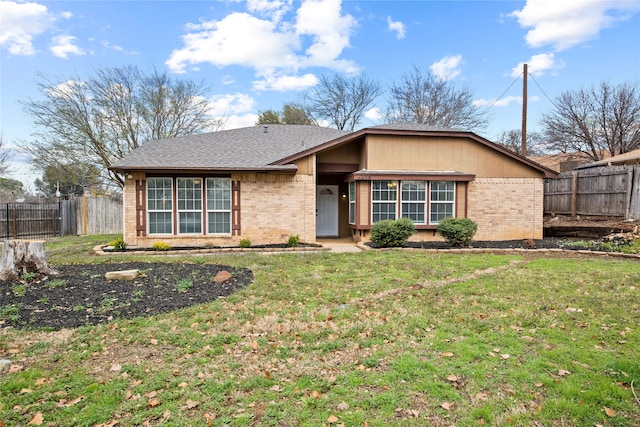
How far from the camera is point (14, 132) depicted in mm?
18234

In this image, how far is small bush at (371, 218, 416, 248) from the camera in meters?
11.3

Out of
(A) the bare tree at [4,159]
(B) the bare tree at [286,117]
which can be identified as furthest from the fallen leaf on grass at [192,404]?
(B) the bare tree at [286,117]

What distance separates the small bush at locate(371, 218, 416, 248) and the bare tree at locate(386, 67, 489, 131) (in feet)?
62.5

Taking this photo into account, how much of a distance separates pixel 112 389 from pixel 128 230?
9.65m

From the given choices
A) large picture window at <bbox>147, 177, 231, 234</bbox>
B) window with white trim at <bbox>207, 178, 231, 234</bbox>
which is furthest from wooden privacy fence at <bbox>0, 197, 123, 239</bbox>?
window with white trim at <bbox>207, 178, 231, 234</bbox>

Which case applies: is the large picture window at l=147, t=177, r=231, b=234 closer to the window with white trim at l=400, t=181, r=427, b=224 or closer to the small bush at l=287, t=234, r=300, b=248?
the small bush at l=287, t=234, r=300, b=248

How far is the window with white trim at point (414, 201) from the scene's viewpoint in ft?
42.3

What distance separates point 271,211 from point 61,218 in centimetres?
1098

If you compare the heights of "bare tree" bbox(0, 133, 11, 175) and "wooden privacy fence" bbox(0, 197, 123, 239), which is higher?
"bare tree" bbox(0, 133, 11, 175)

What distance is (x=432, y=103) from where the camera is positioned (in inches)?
1126

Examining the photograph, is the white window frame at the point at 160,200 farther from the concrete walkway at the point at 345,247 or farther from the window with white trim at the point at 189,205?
the concrete walkway at the point at 345,247

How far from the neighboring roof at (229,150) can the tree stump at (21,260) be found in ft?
14.8

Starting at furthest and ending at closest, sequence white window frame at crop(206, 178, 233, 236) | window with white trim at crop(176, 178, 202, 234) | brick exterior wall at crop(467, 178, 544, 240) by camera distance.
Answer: brick exterior wall at crop(467, 178, 544, 240) < white window frame at crop(206, 178, 233, 236) < window with white trim at crop(176, 178, 202, 234)

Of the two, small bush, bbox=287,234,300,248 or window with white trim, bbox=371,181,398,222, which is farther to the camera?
window with white trim, bbox=371,181,398,222
